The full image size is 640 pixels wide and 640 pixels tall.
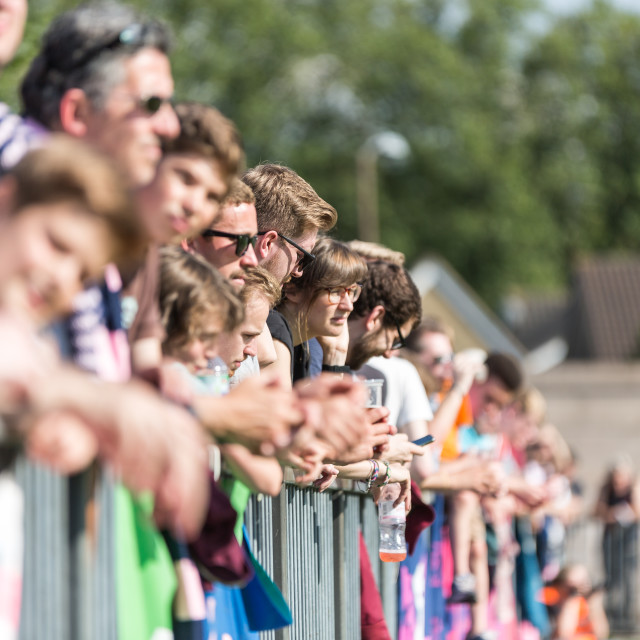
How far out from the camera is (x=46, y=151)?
2.64 meters

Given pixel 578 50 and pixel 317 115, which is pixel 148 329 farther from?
pixel 578 50

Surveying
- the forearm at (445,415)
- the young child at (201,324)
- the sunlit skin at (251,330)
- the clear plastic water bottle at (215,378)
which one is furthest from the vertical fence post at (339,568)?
the clear plastic water bottle at (215,378)

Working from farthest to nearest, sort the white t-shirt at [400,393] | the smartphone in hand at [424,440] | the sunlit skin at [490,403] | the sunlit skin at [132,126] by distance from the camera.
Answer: the sunlit skin at [490,403]
the white t-shirt at [400,393]
the smartphone in hand at [424,440]
the sunlit skin at [132,126]

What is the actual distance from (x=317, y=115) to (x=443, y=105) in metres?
4.51

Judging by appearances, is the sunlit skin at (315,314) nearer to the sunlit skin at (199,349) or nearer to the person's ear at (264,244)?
the person's ear at (264,244)

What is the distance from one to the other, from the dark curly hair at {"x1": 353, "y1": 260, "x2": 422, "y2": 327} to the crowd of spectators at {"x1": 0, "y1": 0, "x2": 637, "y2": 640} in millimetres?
384

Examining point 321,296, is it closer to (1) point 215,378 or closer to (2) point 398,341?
(2) point 398,341

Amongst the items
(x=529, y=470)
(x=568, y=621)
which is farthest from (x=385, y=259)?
(x=529, y=470)

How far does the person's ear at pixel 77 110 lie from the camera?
3.31 meters

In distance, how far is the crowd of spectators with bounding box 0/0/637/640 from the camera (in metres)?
2.52

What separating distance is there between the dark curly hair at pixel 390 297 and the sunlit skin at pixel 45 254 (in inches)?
140

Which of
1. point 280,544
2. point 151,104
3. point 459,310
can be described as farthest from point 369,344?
point 459,310

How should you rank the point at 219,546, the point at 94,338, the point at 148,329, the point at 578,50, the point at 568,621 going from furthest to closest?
1. the point at 578,50
2. the point at 568,621
3. the point at 219,546
4. the point at 148,329
5. the point at 94,338

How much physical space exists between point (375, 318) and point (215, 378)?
245 cm
